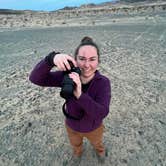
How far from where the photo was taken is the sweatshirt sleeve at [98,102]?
180 cm

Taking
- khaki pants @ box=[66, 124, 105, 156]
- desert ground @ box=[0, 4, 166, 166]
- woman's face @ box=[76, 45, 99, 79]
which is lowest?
desert ground @ box=[0, 4, 166, 166]

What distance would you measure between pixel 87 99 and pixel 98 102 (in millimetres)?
243

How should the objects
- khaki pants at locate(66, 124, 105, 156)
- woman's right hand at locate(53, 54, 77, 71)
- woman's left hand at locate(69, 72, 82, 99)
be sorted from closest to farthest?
woman's left hand at locate(69, 72, 82, 99) < woman's right hand at locate(53, 54, 77, 71) < khaki pants at locate(66, 124, 105, 156)

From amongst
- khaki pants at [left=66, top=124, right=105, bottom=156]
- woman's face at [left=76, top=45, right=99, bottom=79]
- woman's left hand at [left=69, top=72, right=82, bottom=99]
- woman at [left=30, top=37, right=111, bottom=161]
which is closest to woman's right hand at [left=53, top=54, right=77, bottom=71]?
woman at [left=30, top=37, right=111, bottom=161]

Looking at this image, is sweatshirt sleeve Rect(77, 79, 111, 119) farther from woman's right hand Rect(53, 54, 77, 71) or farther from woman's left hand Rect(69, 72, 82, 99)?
woman's right hand Rect(53, 54, 77, 71)

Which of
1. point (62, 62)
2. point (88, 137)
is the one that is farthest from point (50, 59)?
point (88, 137)

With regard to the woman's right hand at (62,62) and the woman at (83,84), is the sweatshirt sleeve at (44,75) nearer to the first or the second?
the woman at (83,84)

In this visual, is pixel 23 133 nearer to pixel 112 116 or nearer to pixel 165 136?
pixel 112 116

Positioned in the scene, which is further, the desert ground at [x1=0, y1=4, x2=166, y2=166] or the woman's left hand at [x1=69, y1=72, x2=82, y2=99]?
the desert ground at [x1=0, y1=4, x2=166, y2=166]

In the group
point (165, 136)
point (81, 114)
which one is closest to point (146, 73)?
point (165, 136)

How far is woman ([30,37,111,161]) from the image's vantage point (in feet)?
6.05

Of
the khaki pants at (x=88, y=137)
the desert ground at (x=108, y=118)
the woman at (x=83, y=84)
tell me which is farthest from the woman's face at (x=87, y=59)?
the desert ground at (x=108, y=118)

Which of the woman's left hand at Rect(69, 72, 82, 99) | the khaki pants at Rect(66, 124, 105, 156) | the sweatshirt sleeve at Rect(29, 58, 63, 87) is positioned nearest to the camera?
the woman's left hand at Rect(69, 72, 82, 99)

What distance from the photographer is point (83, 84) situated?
2.12m
